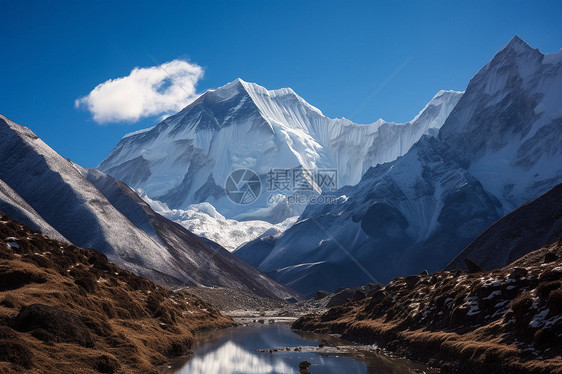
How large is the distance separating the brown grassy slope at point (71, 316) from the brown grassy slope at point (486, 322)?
89.9 ft

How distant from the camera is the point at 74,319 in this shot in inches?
1756

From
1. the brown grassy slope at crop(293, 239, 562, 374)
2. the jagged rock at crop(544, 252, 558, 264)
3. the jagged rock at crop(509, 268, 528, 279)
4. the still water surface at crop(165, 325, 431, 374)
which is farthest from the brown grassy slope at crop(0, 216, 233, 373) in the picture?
the jagged rock at crop(544, 252, 558, 264)

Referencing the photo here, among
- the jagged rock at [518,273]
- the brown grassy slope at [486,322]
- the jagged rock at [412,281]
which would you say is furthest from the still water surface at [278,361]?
the jagged rock at [412,281]

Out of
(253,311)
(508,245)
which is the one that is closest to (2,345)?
(508,245)

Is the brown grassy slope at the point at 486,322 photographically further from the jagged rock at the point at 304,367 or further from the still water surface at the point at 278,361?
the jagged rock at the point at 304,367

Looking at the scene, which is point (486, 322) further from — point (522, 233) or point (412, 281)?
point (522, 233)

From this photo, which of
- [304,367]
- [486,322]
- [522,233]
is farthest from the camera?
[522,233]

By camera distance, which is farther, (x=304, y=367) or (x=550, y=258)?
(x=550, y=258)

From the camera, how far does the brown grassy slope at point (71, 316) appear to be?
37.3m

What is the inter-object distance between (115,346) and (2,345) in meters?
15.5

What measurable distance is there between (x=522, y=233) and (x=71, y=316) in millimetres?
89883

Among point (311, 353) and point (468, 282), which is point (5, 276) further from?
point (468, 282)

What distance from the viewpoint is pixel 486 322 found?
4659cm

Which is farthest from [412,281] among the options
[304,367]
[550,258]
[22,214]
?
[22,214]
